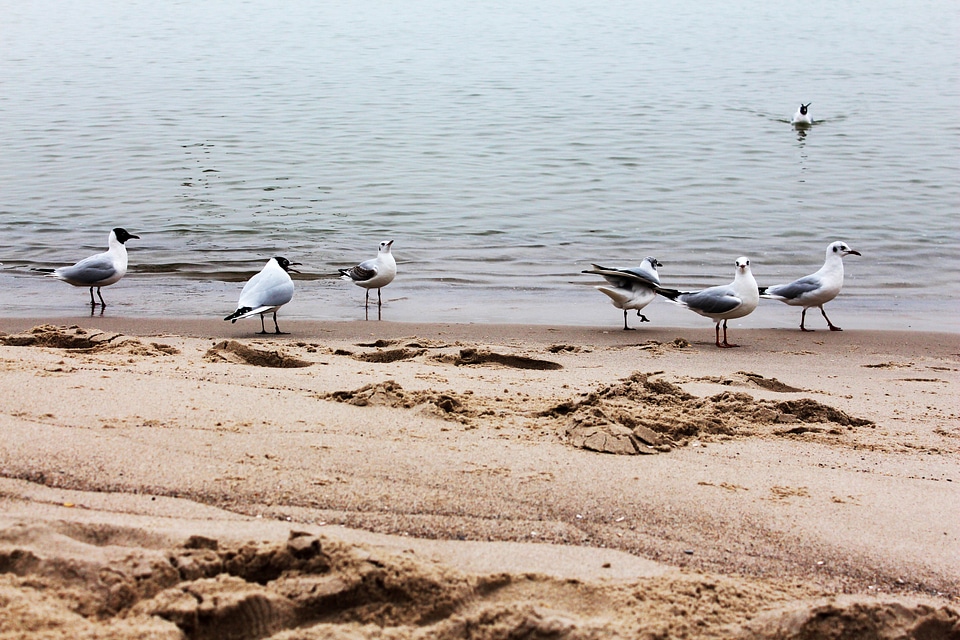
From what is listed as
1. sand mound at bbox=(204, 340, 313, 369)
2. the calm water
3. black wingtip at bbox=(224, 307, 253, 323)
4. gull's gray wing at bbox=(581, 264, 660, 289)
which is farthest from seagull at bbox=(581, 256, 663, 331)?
sand mound at bbox=(204, 340, 313, 369)

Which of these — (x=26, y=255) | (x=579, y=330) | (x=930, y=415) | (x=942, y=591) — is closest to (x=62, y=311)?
(x=26, y=255)

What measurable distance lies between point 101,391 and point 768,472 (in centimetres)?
A: 303

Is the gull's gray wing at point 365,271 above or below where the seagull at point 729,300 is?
above

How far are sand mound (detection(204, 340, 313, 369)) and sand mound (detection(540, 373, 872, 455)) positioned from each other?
1.99 meters

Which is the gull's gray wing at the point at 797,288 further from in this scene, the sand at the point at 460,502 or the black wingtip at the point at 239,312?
the black wingtip at the point at 239,312

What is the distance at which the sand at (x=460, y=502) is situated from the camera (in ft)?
8.33

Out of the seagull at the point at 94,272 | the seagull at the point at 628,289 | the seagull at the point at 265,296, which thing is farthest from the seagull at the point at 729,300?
the seagull at the point at 94,272

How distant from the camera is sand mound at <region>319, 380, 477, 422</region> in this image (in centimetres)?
461

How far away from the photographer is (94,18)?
146 feet

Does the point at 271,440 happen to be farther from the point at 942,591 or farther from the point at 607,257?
the point at 607,257

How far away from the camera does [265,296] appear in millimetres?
8438

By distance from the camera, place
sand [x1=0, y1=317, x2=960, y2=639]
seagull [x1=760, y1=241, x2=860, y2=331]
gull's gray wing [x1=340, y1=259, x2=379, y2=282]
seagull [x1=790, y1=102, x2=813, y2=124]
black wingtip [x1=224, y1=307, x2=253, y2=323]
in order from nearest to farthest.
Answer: sand [x1=0, y1=317, x2=960, y2=639]
black wingtip [x1=224, y1=307, x2=253, y2=323]
seagull [x1=760, y1=241, x2=860, y2=331]
gull's gray wing [x1=340, y1=259, x2=379, y2=282]
seagull [x1=790, y1=102, x2=813, y2=124]

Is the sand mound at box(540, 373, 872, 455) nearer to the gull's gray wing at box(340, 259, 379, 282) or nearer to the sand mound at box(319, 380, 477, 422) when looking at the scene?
the sand mound at box(319, 380, 477, 422)

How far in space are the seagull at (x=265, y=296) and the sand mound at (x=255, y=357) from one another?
1962 millimetres
